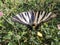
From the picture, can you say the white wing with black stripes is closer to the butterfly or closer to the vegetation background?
the butterfly

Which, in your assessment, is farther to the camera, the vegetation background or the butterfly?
the vegetation background

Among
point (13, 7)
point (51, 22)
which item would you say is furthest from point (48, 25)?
point (13, 7)

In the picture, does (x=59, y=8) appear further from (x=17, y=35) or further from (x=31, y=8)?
(x=17, y=35)

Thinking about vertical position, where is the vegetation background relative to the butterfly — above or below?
below

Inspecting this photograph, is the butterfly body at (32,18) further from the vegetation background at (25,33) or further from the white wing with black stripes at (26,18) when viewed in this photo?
the vegetation background at (25,33)

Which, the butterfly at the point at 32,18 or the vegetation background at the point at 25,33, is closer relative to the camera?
the butterfly at the point at 32,18

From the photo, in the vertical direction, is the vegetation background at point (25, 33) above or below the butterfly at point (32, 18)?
below

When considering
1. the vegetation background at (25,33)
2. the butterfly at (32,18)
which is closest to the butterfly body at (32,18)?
the butterfly at (32,18)

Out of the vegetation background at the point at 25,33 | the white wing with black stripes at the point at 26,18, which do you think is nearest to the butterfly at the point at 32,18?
the white wing with black stripes at the point at 26,18

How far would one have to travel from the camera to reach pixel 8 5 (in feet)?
11.2

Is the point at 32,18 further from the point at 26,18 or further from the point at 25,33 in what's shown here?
the point at 25,33

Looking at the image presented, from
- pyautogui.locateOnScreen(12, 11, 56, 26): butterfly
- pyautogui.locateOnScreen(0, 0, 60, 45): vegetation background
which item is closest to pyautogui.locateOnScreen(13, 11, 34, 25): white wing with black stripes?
pyautogui.locateOnScreen(12, 11, 56, 26): butterfly

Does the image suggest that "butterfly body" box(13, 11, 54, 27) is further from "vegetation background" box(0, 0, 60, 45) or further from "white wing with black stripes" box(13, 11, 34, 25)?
"vegetation background" box(0, 0, 60, 45)

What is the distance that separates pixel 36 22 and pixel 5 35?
482mm
